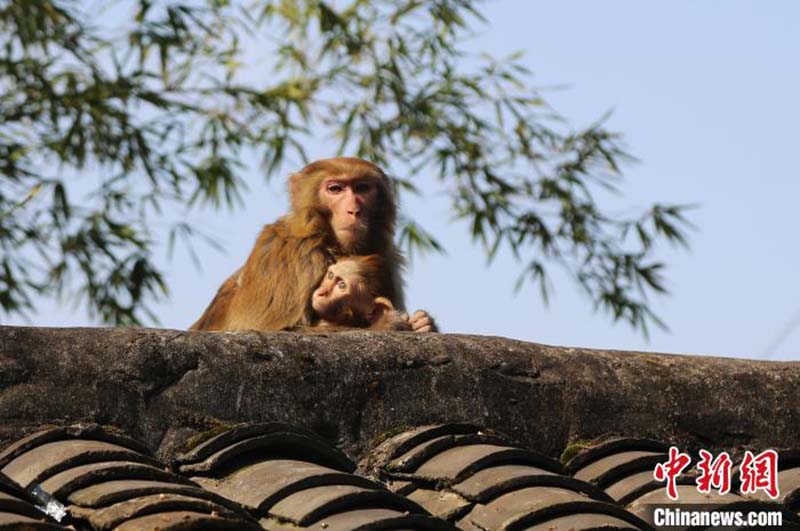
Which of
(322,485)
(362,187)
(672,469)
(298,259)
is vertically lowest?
(322,485)

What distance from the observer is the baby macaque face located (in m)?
6.57

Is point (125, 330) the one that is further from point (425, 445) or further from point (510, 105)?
point (510, 105)

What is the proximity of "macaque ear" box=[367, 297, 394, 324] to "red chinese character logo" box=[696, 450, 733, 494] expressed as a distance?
181 cm

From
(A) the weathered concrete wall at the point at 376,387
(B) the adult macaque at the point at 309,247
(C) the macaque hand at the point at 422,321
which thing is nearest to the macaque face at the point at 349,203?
(B) the adult macaque at the point at 309,247

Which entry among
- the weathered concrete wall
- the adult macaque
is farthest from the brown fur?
the weathered concrete wall

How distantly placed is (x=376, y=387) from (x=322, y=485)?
88 cm

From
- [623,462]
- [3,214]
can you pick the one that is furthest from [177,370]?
[3,214]

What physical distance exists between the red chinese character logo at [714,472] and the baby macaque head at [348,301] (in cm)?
181

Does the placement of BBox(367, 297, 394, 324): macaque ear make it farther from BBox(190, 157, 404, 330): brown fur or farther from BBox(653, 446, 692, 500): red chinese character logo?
BBox(653, 446, 692, 500): red chinese character logo

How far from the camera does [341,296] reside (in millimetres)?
6582

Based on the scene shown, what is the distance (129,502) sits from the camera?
352 centimetres

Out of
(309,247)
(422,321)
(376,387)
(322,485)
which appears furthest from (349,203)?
(322,485)

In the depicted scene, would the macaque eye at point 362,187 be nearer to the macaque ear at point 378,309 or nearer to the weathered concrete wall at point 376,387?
the macaque ear at point 378,309

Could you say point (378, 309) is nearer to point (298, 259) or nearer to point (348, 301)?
point (348, 301)
